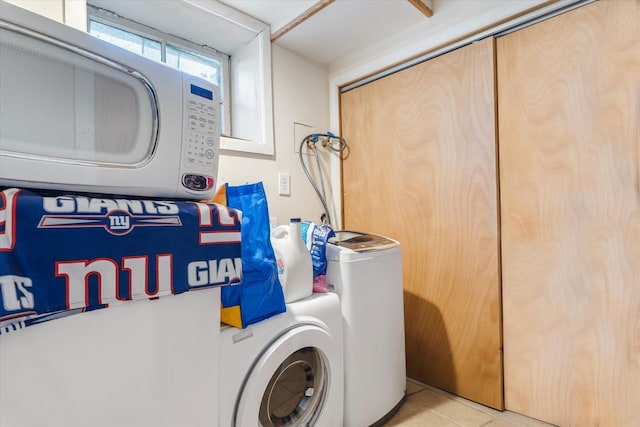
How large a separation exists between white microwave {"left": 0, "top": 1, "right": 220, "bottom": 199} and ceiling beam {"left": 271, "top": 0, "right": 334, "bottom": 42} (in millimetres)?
1103

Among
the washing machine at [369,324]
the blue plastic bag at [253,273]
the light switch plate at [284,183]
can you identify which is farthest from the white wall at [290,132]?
the blue plastic bag at [253,273]

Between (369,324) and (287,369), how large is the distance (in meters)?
0.40

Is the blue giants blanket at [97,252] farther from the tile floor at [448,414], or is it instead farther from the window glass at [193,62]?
the window glass at [193,62]

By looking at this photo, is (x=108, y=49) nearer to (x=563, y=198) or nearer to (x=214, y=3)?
(x=214, y=3)

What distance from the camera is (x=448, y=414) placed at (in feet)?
4.77

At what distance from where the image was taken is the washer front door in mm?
960

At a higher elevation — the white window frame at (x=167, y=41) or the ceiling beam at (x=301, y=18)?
the ceiling beam at (x=301, y=18)

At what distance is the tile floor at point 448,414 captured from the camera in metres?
1.38

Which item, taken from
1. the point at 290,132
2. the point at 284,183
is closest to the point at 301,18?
the point at 290,132

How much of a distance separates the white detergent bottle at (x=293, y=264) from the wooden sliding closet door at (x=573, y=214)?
953mm

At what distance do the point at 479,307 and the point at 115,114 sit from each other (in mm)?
1620

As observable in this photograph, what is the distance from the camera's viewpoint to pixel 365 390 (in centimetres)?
133

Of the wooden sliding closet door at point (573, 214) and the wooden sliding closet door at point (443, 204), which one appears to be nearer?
the wooden sliding closet door at point (573, 214)

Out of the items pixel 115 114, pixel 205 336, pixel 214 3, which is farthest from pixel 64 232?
pixel 214 3
